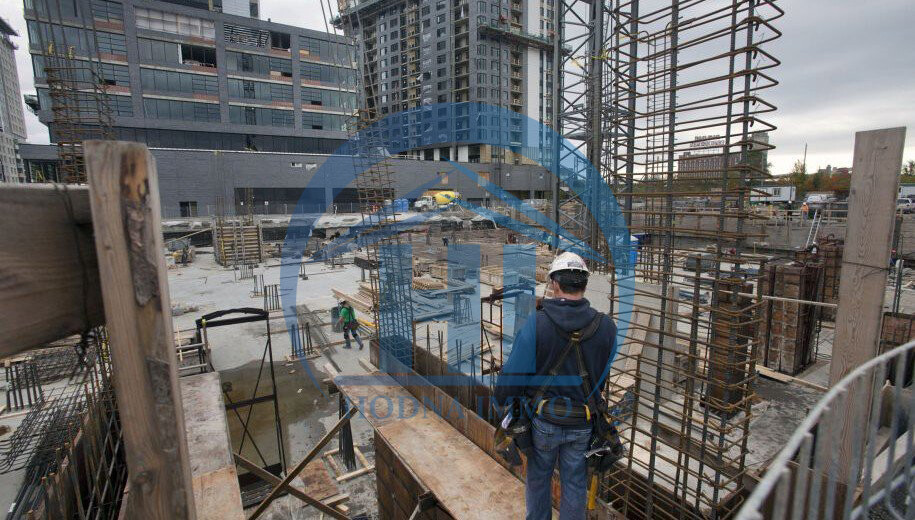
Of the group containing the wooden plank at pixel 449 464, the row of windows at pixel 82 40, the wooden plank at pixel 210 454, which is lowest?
the wooden plank at pixel 449 464

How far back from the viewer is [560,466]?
3.24 m

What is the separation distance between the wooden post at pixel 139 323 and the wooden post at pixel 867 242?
4.36 metres

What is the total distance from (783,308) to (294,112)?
46133 mm

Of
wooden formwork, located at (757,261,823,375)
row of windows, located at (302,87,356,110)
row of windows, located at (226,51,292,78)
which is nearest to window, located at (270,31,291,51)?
row of windows, located at (226,51,292,78)

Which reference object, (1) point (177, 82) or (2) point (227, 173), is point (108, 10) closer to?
(1) point (177, 82)

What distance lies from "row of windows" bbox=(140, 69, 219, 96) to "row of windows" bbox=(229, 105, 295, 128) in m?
2.27

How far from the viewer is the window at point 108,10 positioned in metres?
37.0

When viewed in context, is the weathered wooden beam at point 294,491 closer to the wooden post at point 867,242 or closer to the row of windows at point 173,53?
the wooden post at point 867,242

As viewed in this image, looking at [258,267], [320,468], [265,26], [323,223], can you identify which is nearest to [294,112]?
[265,26]

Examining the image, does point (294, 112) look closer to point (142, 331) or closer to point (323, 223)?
point (323, 223)

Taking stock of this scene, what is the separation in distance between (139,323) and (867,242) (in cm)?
455

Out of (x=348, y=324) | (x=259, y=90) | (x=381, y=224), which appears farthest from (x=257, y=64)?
(x=381, y=224)

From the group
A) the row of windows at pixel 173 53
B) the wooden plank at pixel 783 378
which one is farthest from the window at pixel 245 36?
the wooden plank at pixel 783 378

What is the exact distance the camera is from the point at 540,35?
64.1m
